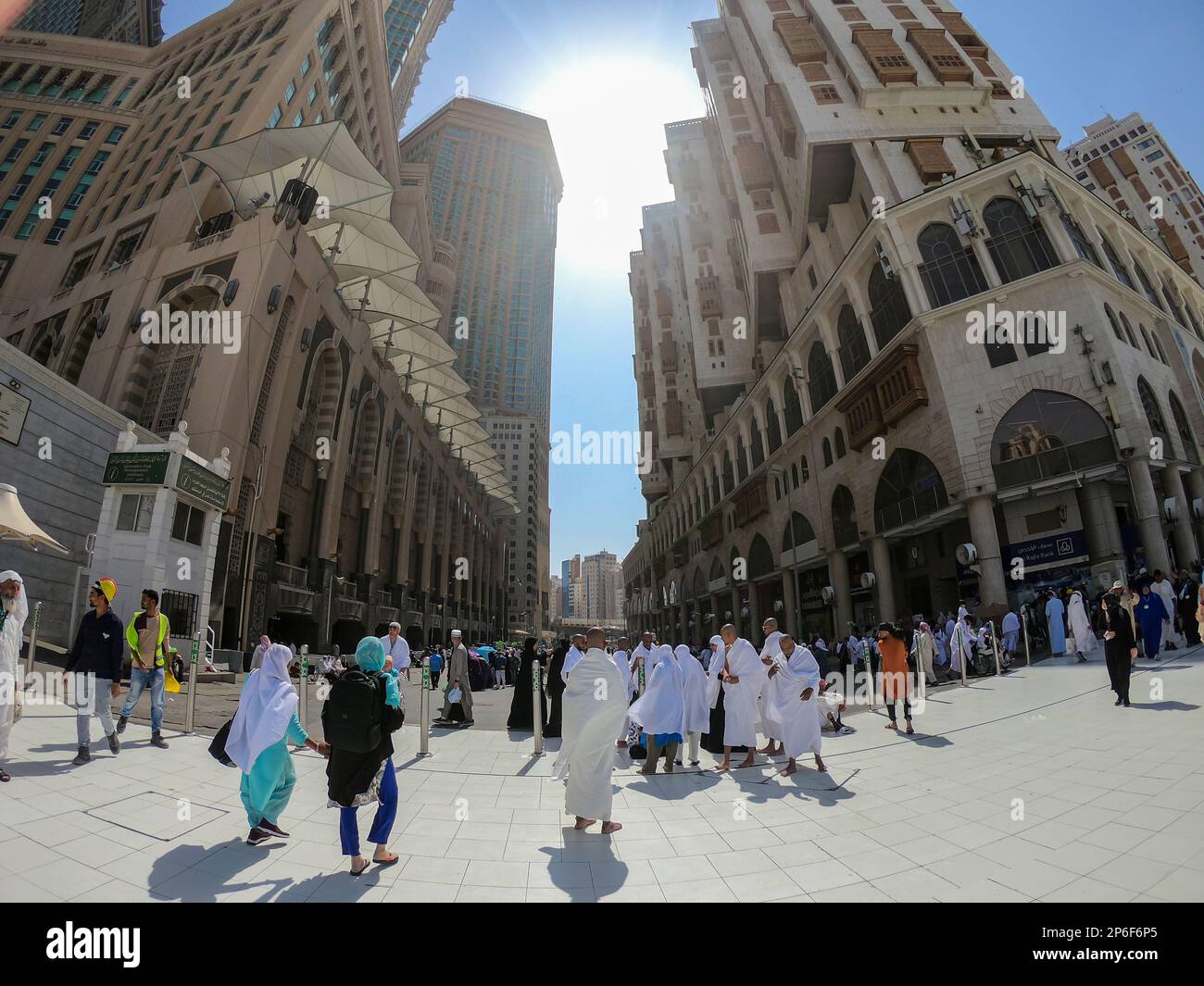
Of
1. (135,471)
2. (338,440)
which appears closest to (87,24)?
(338,440)

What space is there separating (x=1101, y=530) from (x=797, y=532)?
44.4 ft

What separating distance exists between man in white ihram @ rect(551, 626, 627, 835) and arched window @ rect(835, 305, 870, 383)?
Result: 21.7 meters

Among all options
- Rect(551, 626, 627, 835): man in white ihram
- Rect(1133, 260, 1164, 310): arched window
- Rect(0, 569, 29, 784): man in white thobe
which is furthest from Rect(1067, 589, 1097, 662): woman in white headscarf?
Rect(0, 569, 29, 784): man in white thobe

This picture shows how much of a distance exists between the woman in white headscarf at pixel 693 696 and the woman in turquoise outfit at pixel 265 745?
480 cm

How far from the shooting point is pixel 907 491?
20.3m

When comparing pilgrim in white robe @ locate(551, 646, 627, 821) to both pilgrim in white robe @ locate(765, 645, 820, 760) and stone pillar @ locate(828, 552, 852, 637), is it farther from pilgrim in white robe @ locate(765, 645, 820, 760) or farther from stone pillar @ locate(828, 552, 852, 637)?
stone pillar @ locate(828, 552, 852, 637)

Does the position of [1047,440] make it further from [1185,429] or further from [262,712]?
[262,712]

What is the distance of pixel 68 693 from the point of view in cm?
863

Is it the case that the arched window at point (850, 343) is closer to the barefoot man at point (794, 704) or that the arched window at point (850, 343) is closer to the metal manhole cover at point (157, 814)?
the barefoot man at point (794, 704)

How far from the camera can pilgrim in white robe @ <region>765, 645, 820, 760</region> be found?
673cm

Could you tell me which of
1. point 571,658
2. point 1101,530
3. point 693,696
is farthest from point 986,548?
point 571,658

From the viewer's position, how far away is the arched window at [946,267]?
1934 cm

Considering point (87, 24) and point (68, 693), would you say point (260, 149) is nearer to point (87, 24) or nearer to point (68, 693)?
point (68, 693)

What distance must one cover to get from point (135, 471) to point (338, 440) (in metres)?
12.2
